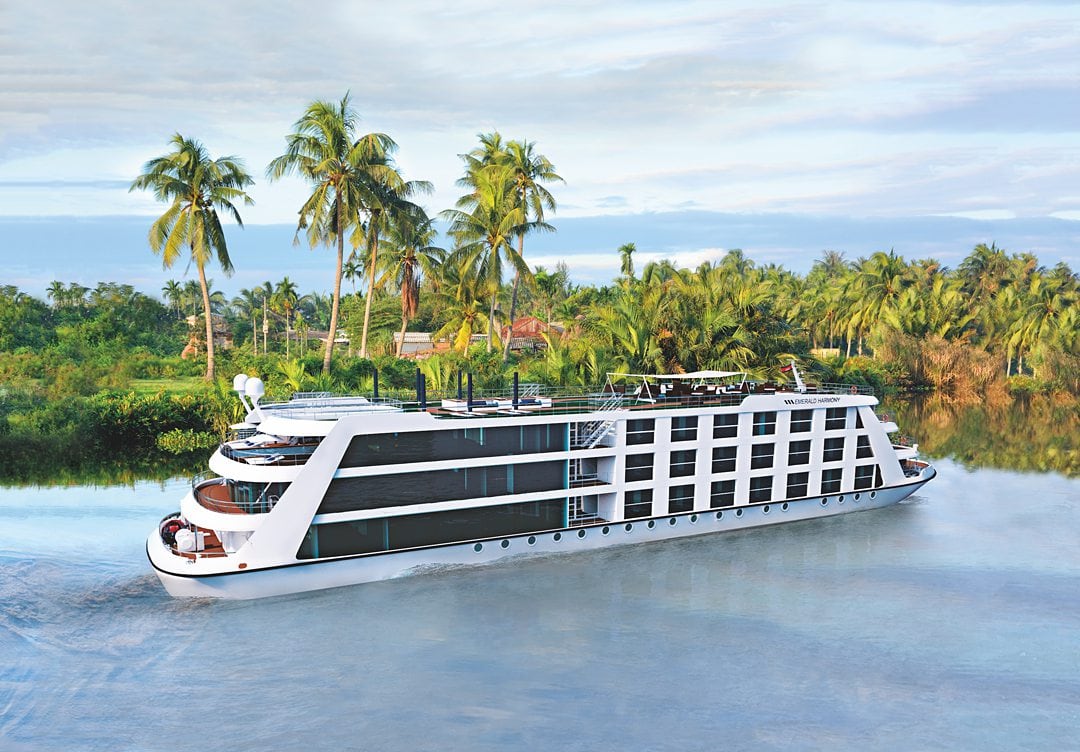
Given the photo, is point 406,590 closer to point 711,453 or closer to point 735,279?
point 711,453

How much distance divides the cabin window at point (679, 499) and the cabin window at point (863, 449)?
6.06m

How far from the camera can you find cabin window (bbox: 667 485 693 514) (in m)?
21.6

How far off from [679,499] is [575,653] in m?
7.38

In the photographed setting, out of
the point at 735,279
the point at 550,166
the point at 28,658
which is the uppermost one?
the point at 550,166

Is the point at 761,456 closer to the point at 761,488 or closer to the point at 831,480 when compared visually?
the point at 761,488

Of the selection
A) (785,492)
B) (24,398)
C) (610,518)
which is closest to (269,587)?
(610,518)

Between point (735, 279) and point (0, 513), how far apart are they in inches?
1311

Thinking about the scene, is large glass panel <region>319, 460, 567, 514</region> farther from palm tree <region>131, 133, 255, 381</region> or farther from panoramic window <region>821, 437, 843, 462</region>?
palm tree <region>131, 133, 255, 381</region>

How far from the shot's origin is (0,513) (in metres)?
23.2

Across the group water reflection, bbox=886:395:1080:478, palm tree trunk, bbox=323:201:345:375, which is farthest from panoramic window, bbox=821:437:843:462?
palm tree trunk, bbox=323:201:345:375

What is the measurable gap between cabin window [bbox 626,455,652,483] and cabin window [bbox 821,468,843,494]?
5.88m

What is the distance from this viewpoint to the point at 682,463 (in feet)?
71.5

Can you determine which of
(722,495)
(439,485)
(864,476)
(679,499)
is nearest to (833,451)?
(864,476)

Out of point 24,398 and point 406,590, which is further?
point 24,398
